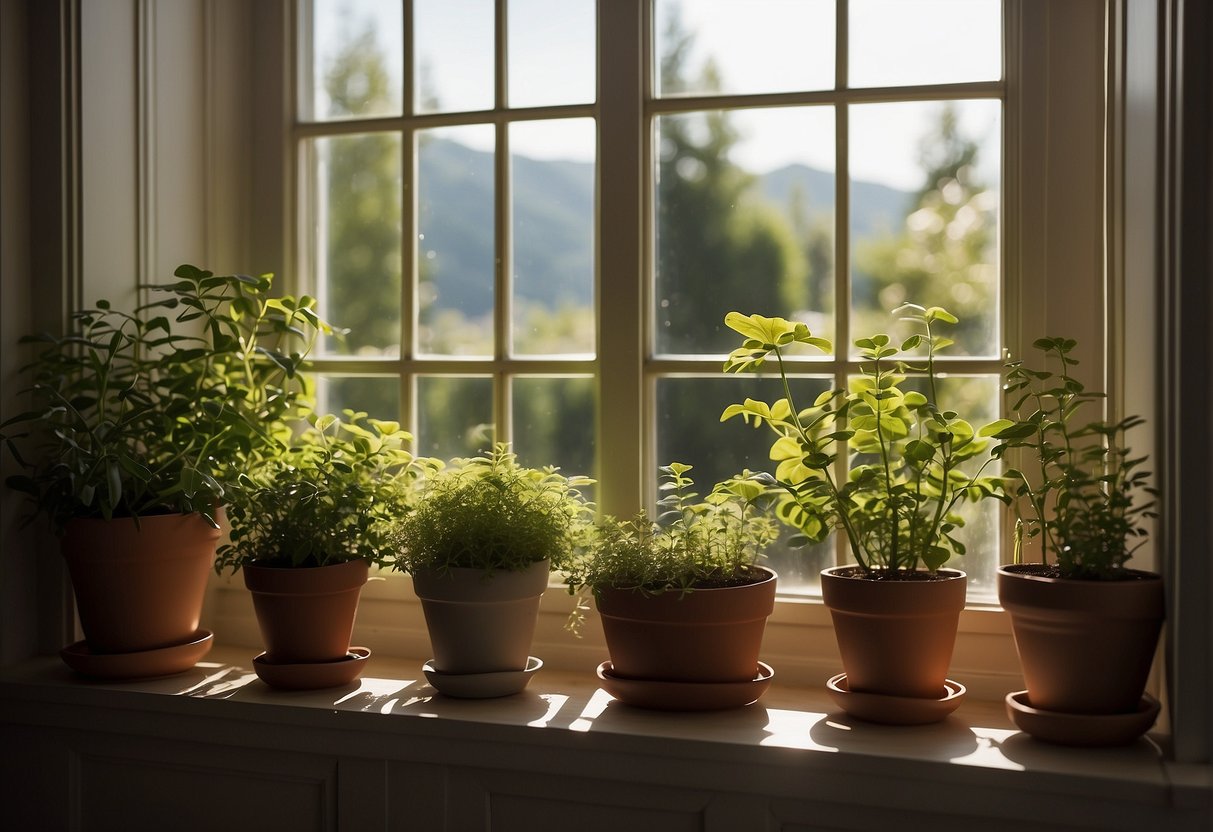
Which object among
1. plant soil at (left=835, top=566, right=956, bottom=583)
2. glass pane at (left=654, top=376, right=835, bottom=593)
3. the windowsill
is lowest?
the windowsill

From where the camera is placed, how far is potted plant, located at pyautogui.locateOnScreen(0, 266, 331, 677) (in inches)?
67.4

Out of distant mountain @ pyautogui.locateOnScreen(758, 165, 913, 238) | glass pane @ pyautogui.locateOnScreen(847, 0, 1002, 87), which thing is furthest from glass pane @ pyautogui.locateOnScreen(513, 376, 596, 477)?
glass pane @ pyautogui.locateOnScreen(847, 0, 1002, 87)

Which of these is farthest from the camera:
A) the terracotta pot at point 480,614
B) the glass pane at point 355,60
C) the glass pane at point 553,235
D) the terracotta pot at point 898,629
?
the glass pane at point 355,60

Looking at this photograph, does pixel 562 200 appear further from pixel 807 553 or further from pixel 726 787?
pixel 726 787

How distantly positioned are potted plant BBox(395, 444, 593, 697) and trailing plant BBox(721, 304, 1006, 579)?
1.19 ft

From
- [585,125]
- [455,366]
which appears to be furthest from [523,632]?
[585,125]

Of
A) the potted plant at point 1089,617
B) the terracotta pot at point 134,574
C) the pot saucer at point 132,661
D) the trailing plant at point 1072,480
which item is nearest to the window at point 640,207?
the trailing plant at point 1072,480

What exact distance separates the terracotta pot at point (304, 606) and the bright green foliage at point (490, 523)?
0.11 m

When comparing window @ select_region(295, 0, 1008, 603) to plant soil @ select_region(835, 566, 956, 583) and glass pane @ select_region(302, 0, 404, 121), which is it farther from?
plant soil @ select_region(835, 566, 956, 583)

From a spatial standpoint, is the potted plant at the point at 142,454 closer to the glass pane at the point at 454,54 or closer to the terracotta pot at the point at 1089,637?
the glass pane at the point at 454,54

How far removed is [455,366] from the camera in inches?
78.7

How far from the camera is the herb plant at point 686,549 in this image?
5.25 ft

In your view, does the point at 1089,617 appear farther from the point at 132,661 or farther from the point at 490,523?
the point at 132,661

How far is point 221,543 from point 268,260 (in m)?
0.59
